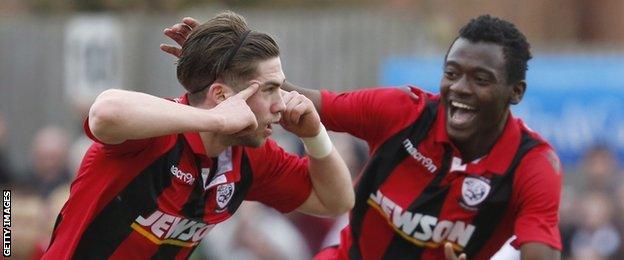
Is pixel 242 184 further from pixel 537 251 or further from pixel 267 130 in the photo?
pixel 537 251

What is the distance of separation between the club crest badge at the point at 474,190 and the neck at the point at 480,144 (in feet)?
0.37

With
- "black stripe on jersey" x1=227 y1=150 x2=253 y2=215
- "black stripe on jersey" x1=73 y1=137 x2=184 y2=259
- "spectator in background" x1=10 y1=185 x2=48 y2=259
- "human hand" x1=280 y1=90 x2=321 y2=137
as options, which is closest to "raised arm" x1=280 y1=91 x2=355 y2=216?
"human hand" x1=280 y1=90 x2=321 y2=137

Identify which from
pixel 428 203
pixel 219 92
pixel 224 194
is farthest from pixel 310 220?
pixel 219 92

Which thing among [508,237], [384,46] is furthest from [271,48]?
[384,46]

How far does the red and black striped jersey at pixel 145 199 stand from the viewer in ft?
20.5

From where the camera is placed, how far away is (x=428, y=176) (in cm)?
738

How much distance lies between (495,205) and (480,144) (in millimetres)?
309

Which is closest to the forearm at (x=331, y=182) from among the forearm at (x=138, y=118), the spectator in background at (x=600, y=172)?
the forearm at (x=138, y=118)

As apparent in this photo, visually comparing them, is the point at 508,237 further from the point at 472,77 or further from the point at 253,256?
the point at 253,256

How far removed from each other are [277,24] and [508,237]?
9.01m

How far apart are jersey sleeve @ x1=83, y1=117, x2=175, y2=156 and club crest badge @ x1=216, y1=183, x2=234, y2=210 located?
1.67ft

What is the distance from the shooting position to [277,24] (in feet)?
52.9

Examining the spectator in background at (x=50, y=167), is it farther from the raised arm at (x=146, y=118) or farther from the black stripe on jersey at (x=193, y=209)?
the raised arm at (x=146, y=118)

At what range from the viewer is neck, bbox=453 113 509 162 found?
287 inches
